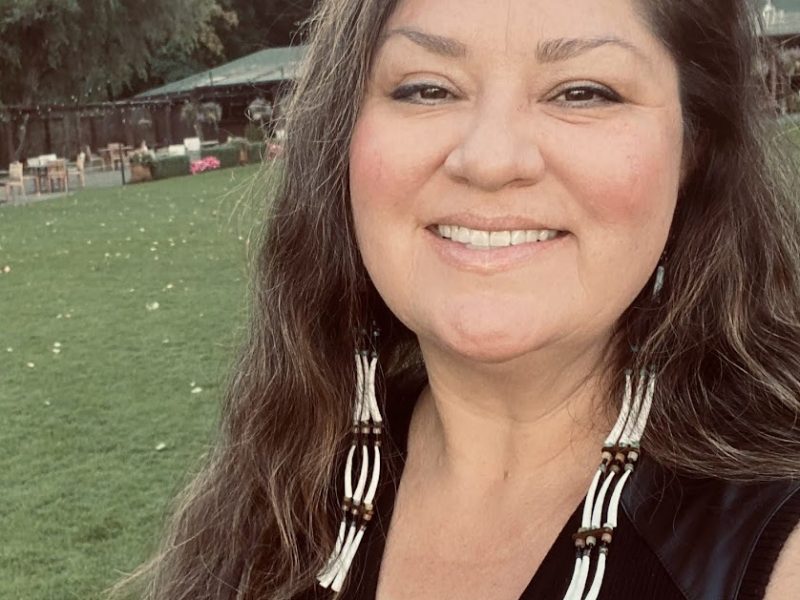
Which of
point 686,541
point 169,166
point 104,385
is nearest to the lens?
point 686,541

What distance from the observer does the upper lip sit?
1565 mm

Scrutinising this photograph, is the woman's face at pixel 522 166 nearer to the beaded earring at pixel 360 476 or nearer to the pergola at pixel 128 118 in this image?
the beaded earring at pixel 360 476

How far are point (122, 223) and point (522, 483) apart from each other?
16121mm


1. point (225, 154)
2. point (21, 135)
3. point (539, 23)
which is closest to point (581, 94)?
point (539, 23)

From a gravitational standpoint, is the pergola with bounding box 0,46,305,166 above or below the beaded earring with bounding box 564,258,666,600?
above

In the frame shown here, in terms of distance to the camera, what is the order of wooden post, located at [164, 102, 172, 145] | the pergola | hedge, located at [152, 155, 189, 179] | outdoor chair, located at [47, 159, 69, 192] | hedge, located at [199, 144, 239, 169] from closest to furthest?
outdoor chair, located at [47, 159, 69, 192] < hedge, located at [152, 155, 189, 179] < the pergola < hedge, located at [199, 144, 239, 169] < wooden post, located at [164, 102, 172, 145]

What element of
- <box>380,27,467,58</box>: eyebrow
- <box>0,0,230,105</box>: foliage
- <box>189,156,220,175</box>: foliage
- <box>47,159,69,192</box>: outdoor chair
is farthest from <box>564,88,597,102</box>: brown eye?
<box>0,0,230,105</box>: foliage

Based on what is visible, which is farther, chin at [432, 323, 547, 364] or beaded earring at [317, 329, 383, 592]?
beaded earring at [317, 329, 383, 592]

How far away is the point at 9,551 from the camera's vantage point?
4891 mm

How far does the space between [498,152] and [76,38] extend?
34.7 m

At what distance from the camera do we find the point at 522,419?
1.79 metres

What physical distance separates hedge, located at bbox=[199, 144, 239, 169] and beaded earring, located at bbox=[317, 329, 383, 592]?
29.0 m

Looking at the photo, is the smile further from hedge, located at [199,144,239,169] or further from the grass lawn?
hedge, located at [199,144,239,169]

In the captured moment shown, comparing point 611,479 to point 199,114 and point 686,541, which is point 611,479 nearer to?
point 686,541
